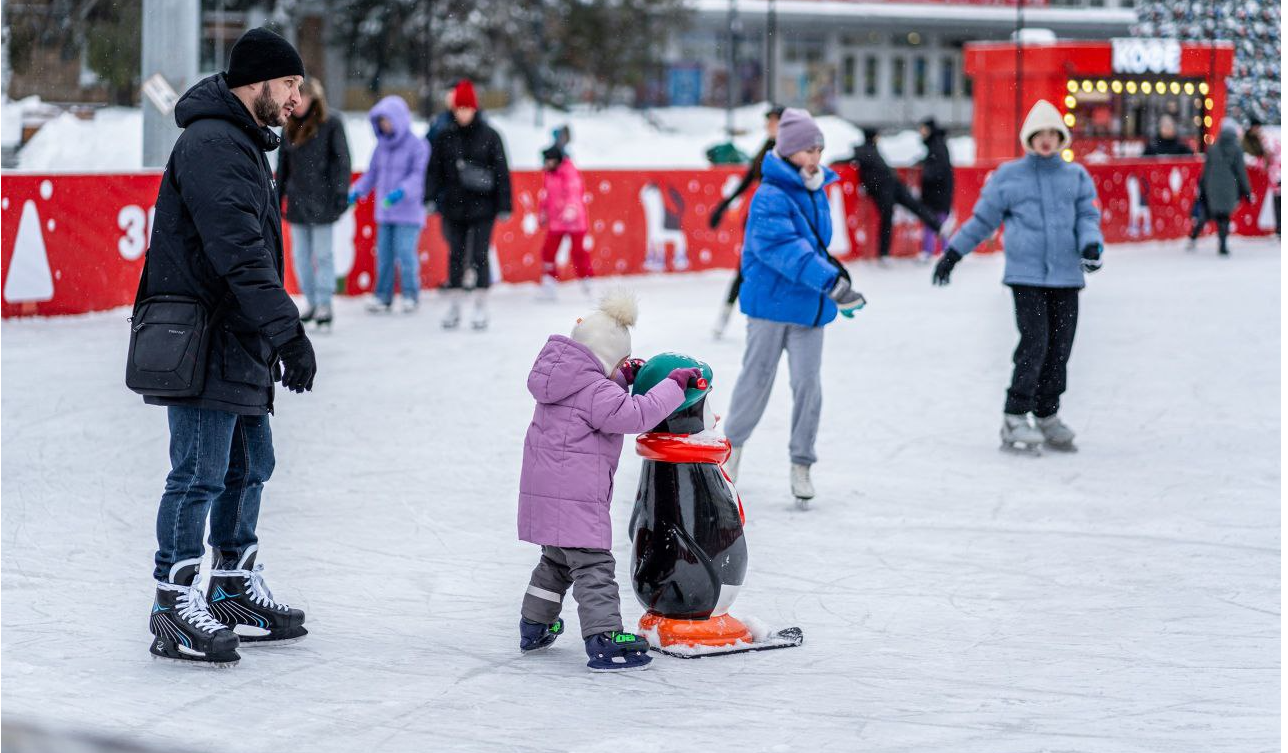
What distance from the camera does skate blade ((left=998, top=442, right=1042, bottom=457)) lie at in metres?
7.72

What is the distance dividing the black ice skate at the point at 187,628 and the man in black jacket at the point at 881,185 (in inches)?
516

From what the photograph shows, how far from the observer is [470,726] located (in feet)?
12.6

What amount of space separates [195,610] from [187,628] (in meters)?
0.06

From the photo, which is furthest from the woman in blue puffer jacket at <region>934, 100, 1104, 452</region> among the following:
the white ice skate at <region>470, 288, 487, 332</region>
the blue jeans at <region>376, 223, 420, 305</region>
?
the blue jeans at <region>376, 223, 420, 305</region>

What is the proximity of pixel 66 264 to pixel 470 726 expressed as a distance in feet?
27.4

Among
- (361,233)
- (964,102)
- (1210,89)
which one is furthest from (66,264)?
(964,102)

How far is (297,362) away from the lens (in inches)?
161

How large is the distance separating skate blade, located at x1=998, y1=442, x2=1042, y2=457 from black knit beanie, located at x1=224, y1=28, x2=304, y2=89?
437cm

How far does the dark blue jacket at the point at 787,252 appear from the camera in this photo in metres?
6.23

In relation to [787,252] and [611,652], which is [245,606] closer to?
[611,652]

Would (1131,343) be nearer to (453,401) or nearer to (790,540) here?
(453,401)

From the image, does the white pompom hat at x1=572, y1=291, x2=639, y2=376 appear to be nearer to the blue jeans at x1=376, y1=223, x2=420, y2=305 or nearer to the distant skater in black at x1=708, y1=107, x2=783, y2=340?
the distant skater in black at x1=708, y1=107, x2=783, y2=340

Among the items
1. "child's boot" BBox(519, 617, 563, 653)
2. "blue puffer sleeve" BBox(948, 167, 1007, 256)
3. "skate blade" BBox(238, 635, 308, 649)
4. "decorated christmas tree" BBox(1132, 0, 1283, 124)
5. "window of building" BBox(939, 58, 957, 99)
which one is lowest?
"skate blade" BBox(238, 635, 308, 649)

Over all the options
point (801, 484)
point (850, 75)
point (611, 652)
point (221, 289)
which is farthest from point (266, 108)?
point (850, 75)
